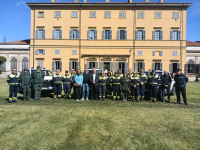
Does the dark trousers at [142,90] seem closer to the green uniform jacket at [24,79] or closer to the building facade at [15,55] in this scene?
the green uniform jacket at [24,79]

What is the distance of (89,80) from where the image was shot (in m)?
7.53

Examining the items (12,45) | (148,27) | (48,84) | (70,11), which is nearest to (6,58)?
(12,45)

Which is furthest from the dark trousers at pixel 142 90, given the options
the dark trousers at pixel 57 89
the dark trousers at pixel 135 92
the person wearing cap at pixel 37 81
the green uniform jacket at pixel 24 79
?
the green uniform jacket at pixel 24 79

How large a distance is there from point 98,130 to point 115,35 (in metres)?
20.2

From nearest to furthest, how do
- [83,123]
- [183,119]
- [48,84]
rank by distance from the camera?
[83,123] → [183,119] → [48,84]

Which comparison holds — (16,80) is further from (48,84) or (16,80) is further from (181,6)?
(181,6)

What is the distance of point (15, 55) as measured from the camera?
25703 mm

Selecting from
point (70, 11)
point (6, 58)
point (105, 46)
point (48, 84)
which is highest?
point (70, 11)

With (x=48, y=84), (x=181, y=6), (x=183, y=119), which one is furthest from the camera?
(x=181, y=6)

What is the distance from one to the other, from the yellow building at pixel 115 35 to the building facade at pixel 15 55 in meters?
5.56

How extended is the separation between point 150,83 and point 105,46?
15461 mm

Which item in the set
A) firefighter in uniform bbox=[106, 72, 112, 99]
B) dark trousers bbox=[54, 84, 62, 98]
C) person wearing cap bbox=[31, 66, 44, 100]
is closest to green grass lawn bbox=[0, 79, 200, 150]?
person wearing cap bbox=[31, 66, 44, 100]

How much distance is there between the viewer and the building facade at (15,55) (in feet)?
82.8

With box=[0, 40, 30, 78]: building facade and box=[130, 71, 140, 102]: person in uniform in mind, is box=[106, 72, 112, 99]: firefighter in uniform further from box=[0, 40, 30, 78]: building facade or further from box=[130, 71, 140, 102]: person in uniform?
box=[0, 40, 30, 78]: building facade
